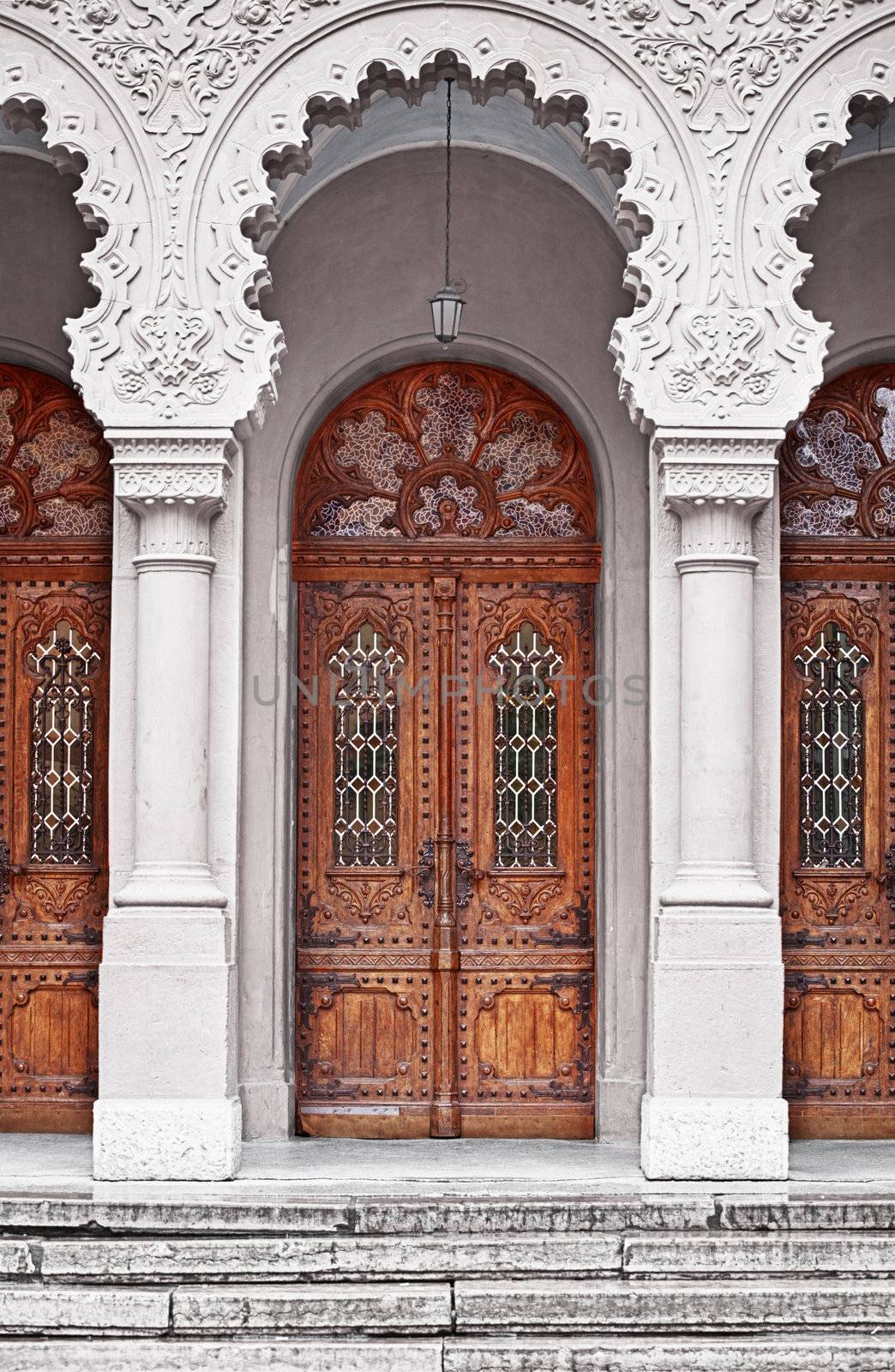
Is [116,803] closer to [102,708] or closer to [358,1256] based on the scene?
[102,708]

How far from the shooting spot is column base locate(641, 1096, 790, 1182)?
8.40 meters

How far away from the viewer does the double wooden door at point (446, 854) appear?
993 cm

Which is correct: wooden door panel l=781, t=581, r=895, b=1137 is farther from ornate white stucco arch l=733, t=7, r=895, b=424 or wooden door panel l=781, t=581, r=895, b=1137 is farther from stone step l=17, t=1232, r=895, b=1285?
stone step l=17, t=1232, r=895, b=1285

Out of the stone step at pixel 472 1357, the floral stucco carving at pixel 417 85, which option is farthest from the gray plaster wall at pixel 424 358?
the stone step at pixel 472 1357

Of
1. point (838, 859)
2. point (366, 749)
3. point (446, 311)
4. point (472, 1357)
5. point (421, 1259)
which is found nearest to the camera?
point (472, 1357)

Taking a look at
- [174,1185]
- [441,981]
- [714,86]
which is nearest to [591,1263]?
[174,1185]

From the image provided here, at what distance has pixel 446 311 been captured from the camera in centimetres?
934

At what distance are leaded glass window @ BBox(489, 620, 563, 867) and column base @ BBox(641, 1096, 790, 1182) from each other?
1958 mm

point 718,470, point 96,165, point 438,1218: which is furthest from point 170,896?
point 96,165

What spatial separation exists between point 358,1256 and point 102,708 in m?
3.65

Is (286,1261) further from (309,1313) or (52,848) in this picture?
(52,848)

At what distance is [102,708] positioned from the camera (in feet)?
33.0

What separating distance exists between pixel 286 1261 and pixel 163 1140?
1.23 metres

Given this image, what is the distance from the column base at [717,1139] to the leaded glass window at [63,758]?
3.40 m
